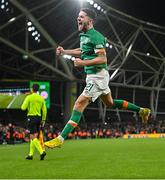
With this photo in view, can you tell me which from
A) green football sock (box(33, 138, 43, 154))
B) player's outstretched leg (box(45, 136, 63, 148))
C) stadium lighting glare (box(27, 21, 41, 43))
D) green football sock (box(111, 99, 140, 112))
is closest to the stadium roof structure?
stadium lighting glare (box(27, 21, 41, 43))

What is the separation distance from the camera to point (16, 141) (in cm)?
3356

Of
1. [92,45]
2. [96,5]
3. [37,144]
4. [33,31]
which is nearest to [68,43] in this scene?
[96,5]

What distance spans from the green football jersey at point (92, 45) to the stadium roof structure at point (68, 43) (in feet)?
73.6

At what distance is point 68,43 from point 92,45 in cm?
3994

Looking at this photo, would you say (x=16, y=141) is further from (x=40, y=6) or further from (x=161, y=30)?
(x=161, y=30)

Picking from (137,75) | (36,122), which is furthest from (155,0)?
(36,122)

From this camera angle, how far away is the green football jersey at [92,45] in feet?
24.9

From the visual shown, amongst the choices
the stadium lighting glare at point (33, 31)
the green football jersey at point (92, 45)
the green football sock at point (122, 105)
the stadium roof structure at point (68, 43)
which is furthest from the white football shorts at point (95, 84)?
the stadium lighting glare at point (33, 31)

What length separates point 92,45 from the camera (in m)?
7.68

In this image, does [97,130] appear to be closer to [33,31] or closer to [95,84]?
[33,31]

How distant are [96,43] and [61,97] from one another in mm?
47364

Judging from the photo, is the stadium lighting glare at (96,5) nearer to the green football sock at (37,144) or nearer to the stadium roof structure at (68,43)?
the stadium roof structure at (68,43)

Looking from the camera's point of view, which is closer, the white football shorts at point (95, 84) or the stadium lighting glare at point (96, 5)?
the white football shorts at point (95, 84)

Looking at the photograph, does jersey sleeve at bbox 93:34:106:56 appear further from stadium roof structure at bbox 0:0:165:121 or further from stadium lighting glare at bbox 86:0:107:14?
stadium lighting glare at bbox 86:0:107:14
